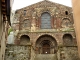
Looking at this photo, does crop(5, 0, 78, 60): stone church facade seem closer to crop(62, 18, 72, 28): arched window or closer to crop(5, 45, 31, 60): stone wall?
crop(62, 18, 72, 28): arched window

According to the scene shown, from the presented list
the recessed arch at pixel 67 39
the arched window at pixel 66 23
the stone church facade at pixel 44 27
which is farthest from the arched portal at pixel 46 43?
the arched window at pixel 66 23

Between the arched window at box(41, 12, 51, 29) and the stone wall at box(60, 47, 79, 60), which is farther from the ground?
the arched window at box(41, 12, 51, 29)

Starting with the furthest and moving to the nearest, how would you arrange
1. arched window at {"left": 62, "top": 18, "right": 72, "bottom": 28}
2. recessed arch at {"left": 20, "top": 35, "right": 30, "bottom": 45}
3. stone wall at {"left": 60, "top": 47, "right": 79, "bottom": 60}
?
1. arched window at {"left": 62, "top": 18, "right": 72, "bottom": 28}
2. recessed arch at {"left": 20, "top": 35, "right": 30, "bottom": 45}
3. stone wall at {"left": 60, "top": 47, "right": 79, "bottom": 60}

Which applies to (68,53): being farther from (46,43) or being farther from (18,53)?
(46,43)

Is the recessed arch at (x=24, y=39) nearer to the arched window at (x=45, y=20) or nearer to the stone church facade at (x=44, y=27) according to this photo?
the stone church facade at (x=44, y=27)

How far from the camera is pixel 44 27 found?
76.9 feet

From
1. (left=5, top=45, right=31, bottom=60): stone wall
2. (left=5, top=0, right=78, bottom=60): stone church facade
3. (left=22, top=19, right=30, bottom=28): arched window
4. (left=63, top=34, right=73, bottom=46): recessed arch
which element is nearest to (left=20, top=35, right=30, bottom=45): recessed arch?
(left=5, top=0, right=78, bottom=60): stone church facade

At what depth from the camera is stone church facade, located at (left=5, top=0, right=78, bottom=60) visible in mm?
21906

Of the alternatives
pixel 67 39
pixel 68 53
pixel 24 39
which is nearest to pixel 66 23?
pixel 67 39

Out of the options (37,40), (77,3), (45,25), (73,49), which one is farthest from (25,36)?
(77,3)

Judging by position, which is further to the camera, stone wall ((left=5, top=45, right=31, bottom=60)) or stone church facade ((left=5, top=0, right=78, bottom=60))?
stone church facade ((left=5, top=0, right=78, bottom=60))

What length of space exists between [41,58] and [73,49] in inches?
141

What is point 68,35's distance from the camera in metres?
22.5

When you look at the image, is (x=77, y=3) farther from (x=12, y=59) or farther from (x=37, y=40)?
(x=37, y=40)
